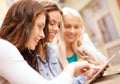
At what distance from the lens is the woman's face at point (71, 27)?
171 centimetres

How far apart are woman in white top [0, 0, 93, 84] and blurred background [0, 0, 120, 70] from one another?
2.58 meters

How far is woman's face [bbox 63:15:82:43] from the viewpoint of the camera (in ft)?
5.61

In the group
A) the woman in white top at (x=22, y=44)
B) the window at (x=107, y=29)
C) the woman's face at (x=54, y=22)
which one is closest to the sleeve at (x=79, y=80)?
the woman in white top at (x=22, y=44)

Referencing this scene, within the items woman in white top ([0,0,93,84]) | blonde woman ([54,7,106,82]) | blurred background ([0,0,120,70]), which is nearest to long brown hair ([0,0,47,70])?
woman in white top ([0,0,93,84])

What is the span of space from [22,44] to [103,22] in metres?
3.02

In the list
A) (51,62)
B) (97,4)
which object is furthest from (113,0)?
(51,62)

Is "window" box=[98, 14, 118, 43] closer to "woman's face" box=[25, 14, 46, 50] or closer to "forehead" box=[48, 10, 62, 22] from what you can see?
"forehead" box=[48, 10, 62, 22]

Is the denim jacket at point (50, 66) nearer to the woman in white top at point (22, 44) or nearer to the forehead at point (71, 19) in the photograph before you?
the woman in white top at point (22, 44)

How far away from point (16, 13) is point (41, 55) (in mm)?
358

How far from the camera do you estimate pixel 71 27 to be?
173cm

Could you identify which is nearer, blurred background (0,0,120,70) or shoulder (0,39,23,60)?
shoulder (0,39,23,60)

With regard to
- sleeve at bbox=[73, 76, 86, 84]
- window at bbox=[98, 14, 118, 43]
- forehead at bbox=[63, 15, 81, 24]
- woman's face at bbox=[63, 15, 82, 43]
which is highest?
forehead at bbox=[63, 15, 81, 24]

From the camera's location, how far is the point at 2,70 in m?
0.74

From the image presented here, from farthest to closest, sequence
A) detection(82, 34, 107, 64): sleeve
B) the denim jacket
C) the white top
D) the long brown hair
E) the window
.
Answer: the window
detection(82, 34, 107, 64): sleeve
the denim jacket
the long brown hair
the white top
